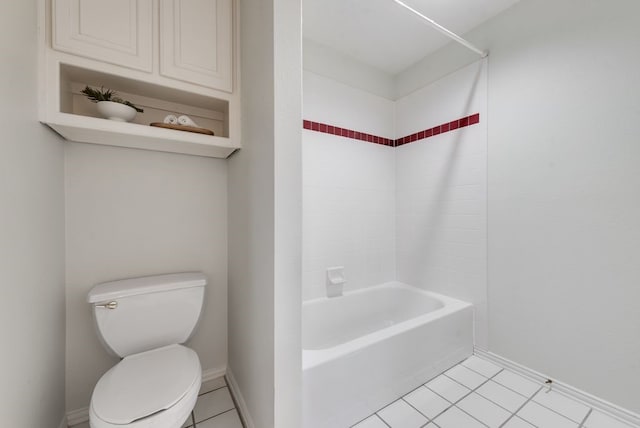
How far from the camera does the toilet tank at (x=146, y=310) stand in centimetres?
124

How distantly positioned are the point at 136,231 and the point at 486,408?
2277mm

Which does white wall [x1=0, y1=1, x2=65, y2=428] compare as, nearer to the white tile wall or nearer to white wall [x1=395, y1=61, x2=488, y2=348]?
the white tile wall

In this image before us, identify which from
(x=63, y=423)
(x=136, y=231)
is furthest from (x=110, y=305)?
(x=63, y=423)

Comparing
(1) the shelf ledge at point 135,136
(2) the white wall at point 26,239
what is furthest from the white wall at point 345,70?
(2) the white wall at point 26,239

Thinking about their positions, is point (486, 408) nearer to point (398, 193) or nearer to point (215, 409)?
point (215, 409)

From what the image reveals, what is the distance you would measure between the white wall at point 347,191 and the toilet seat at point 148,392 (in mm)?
1081

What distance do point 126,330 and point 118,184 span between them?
0.79m

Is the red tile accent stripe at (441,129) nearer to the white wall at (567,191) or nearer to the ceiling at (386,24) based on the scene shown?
the white wall at (567,191)

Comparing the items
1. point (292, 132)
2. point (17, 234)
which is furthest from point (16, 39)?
point (292, 132)

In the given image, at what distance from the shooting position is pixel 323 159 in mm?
2207

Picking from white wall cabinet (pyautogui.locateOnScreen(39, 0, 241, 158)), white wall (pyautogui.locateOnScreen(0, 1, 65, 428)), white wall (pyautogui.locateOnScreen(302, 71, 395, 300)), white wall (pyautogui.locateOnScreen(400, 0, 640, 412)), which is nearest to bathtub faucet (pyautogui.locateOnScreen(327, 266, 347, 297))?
white wall (pyautogui.locateOnScreen(302, 71, 395, 300))

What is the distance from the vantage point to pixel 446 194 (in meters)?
2.18

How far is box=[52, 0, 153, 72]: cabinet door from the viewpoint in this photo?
1084mm

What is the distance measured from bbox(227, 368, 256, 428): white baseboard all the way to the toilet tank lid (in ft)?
2.25
